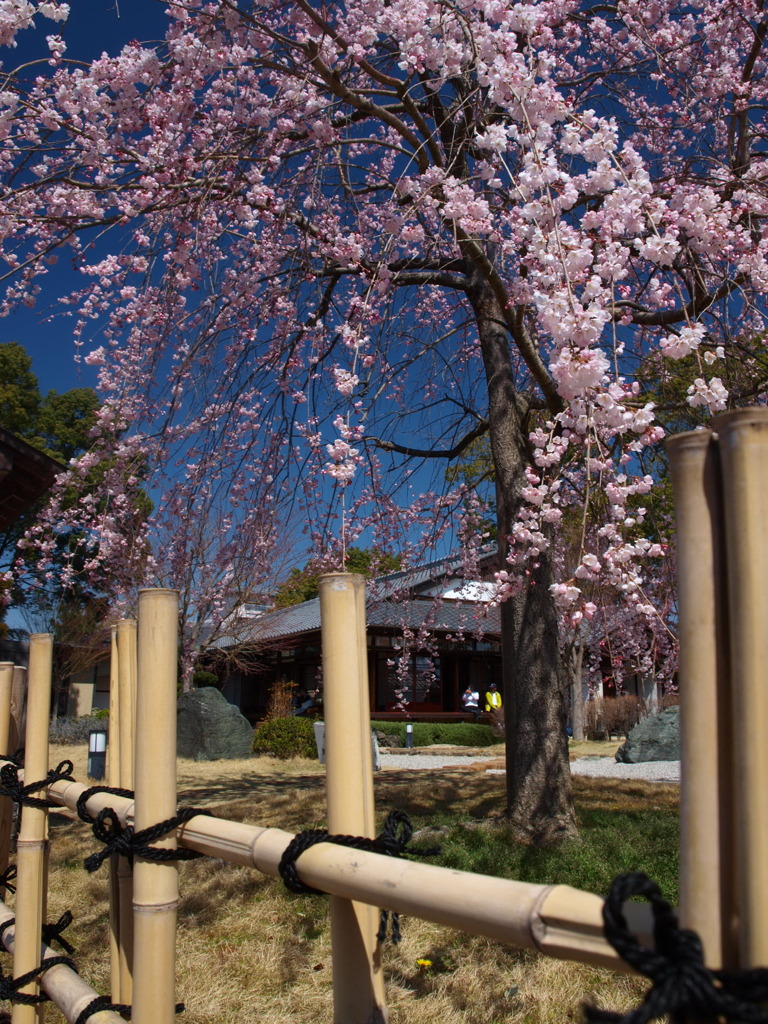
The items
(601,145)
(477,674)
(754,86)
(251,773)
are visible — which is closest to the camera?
(601,145)

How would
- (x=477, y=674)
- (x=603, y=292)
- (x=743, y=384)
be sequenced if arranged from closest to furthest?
1. (x=603, y=292)
2. (x=743, y=384)
3. (x=477, y=674)

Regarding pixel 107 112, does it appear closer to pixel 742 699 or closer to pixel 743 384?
pixel 743 384

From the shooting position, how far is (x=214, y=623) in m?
16.6

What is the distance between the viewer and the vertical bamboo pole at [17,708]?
326cm

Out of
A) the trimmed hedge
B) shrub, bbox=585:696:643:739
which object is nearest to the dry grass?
the trimmed hedge

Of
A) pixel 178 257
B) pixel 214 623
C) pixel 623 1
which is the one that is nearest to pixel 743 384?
pixel 623 1

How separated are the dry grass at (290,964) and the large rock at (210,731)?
8.12 meters

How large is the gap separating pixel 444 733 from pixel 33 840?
16.3m

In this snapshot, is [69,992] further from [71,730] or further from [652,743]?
[71,730]

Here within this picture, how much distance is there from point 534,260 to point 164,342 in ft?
9.99

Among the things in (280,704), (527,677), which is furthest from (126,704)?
(280,704)

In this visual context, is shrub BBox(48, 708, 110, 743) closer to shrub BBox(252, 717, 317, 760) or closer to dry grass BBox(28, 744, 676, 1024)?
shrub BBox(252, 717, 317, 760)

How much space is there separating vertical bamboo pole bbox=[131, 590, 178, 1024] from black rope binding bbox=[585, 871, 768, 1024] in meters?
1.25

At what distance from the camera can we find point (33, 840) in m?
2.64
